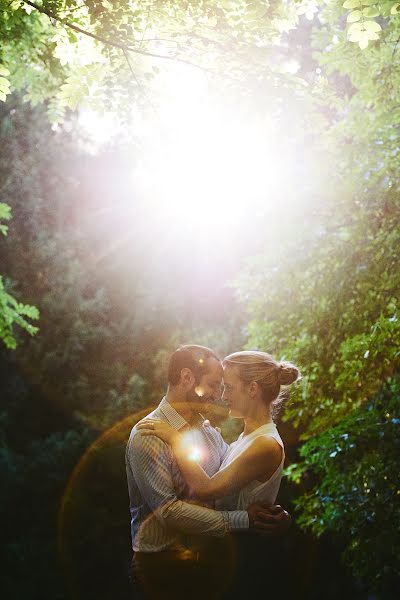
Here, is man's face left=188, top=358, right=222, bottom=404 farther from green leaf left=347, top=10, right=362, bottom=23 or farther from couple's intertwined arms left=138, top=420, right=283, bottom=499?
green leaf left=347, top=10, right=362, bottom=23

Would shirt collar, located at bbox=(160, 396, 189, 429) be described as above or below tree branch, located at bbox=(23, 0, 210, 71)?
below

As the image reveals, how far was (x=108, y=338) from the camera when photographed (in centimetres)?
1878

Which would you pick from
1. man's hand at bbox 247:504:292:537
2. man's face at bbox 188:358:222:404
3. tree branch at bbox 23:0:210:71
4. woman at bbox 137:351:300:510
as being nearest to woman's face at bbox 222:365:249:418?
woman at bbox 137:351:300:510

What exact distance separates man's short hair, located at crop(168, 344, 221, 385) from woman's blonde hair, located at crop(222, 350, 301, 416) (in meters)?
0.17

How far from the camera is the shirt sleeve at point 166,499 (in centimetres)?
199

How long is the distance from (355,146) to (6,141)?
57.5 feet

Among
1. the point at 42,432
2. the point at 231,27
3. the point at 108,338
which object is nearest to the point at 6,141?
the point at 108,338

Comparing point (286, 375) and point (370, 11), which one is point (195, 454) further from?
point (370, 11)

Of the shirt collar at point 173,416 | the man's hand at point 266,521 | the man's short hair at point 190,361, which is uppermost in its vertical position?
the man's short hair at point 190,361

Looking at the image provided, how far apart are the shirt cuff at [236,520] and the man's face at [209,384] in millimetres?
513

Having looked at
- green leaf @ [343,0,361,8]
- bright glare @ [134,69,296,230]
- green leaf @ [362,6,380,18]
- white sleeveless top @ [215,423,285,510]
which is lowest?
white sleeveless top @ [215,423,285,510]

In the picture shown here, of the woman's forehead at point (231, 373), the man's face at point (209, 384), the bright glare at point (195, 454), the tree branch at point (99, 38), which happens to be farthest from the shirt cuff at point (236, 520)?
the tree branch at point (99, 38)

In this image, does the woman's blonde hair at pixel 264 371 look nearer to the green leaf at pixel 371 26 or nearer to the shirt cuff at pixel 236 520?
the shirt cuff at pixel 236 520

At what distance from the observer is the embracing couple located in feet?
6.70
